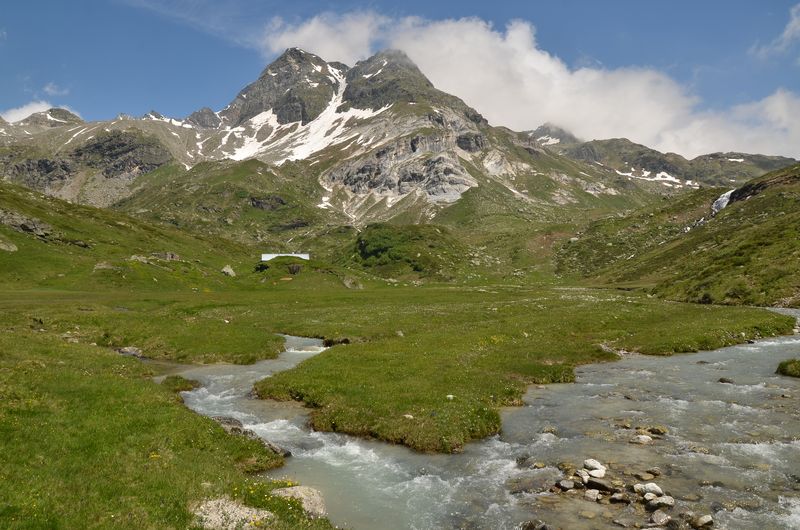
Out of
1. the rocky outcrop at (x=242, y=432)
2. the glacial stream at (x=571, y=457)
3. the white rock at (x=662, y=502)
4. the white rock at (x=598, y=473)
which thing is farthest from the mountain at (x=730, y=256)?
the rocky outcrop at (x=242, y=432)

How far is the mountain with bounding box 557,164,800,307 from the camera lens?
81.6 metres

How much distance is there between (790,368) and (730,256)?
76928mm

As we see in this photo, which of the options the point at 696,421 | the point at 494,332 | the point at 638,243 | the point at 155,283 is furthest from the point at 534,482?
the point at 638,243

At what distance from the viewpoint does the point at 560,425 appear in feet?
86.2

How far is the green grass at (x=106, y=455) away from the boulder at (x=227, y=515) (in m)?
0.41

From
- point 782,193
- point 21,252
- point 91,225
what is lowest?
point 21,252

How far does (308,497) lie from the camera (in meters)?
17.1

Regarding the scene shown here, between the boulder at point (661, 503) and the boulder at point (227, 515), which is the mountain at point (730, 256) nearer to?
the boulder at point (661, 503)

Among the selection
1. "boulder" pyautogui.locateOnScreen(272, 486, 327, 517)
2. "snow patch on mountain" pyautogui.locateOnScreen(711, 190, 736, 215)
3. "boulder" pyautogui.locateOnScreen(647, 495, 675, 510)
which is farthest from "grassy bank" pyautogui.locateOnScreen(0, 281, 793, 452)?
"snow patch on mountain" pyautogui.locateOnScreen(711, 190, 736, 215)

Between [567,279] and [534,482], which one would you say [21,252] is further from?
[567,279]

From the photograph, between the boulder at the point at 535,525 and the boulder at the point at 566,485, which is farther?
the boulder at the point at 566,485

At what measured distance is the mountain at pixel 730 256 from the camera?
81.6 meters

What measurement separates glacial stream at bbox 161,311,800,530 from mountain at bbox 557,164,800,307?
55.8 m

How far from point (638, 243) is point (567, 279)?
42.3m
